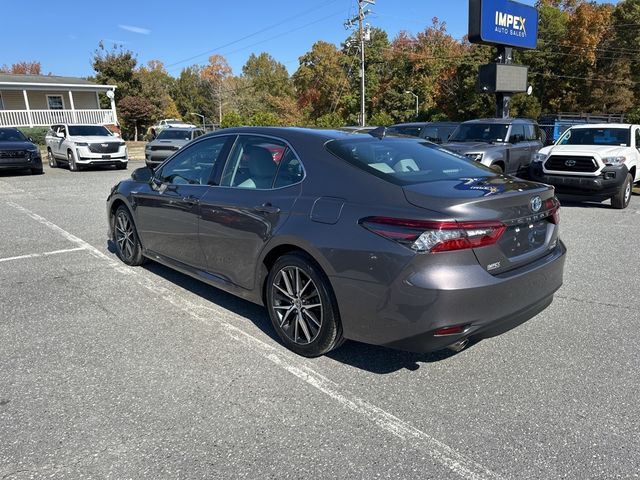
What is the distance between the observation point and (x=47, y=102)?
33812mm

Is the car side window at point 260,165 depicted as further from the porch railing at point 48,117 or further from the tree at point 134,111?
the tree at point 134,111

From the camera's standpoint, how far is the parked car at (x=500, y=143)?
11.1 meters

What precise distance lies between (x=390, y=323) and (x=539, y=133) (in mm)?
12394

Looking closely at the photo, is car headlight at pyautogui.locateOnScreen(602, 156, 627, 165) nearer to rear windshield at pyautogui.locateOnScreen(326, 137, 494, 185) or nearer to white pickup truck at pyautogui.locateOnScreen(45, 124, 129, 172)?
rear windshield at pyautogui.locateOnScreen(326, 137, 494, 185)

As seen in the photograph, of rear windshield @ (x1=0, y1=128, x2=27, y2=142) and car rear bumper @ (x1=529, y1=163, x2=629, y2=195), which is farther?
rear windshield @ (x1=0, y1=128, x2=27, y2=142)

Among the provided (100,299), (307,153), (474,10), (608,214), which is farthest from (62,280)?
(474,10)

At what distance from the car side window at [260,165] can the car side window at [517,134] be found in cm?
954

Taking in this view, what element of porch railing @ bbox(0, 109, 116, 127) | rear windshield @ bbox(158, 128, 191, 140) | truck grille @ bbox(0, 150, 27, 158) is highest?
porch railing @ bbox(0, 109, 116, 127)

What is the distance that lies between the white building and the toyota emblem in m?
32.8

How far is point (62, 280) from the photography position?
5.41 meters

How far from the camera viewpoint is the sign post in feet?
55.4

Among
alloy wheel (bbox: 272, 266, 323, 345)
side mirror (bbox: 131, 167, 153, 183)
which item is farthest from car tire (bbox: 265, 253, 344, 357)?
side mirror (bbox: 131, 167, 153, 183)

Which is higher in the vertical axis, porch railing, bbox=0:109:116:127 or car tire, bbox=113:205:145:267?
porch railing, bbox=0:109:116:127

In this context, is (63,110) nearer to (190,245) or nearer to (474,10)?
(474,10)
